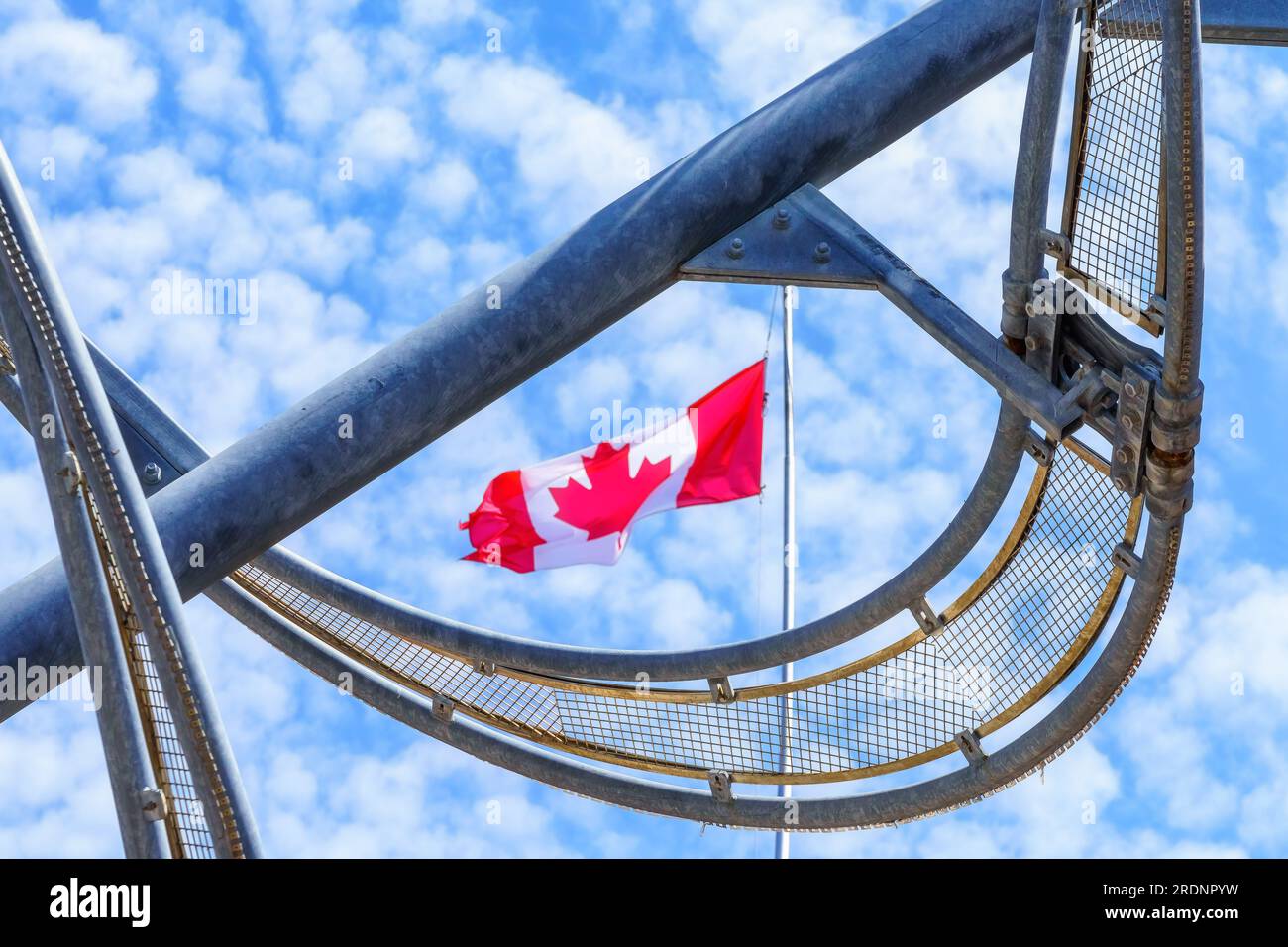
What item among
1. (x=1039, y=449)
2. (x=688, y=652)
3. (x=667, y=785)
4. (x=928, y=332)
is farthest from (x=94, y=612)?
(x=667, y=785)

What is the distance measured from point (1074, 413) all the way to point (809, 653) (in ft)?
14.1

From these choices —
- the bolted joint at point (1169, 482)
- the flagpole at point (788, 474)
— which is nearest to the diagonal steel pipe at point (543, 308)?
the bolted joint at point (1169, 482)

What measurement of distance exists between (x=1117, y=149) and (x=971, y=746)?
176 inches

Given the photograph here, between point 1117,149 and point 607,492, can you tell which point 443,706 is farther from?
point 1117,149

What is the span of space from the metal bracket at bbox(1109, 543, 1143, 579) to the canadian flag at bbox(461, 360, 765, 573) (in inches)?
227

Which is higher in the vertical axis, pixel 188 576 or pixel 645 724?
pixel 645 724

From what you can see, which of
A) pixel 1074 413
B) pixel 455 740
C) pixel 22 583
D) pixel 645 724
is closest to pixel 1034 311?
pixel 1074 413

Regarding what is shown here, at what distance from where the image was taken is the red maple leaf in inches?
558

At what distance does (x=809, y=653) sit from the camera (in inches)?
470

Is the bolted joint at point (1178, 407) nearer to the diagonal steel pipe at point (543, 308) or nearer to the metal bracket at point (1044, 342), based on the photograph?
the metal bracket at point (1044, 342)

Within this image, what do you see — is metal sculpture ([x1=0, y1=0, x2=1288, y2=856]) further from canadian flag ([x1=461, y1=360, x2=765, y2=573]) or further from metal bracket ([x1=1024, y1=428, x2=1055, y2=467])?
canadian flag ([x1=461, y1=360, x2=765, y2=573])
